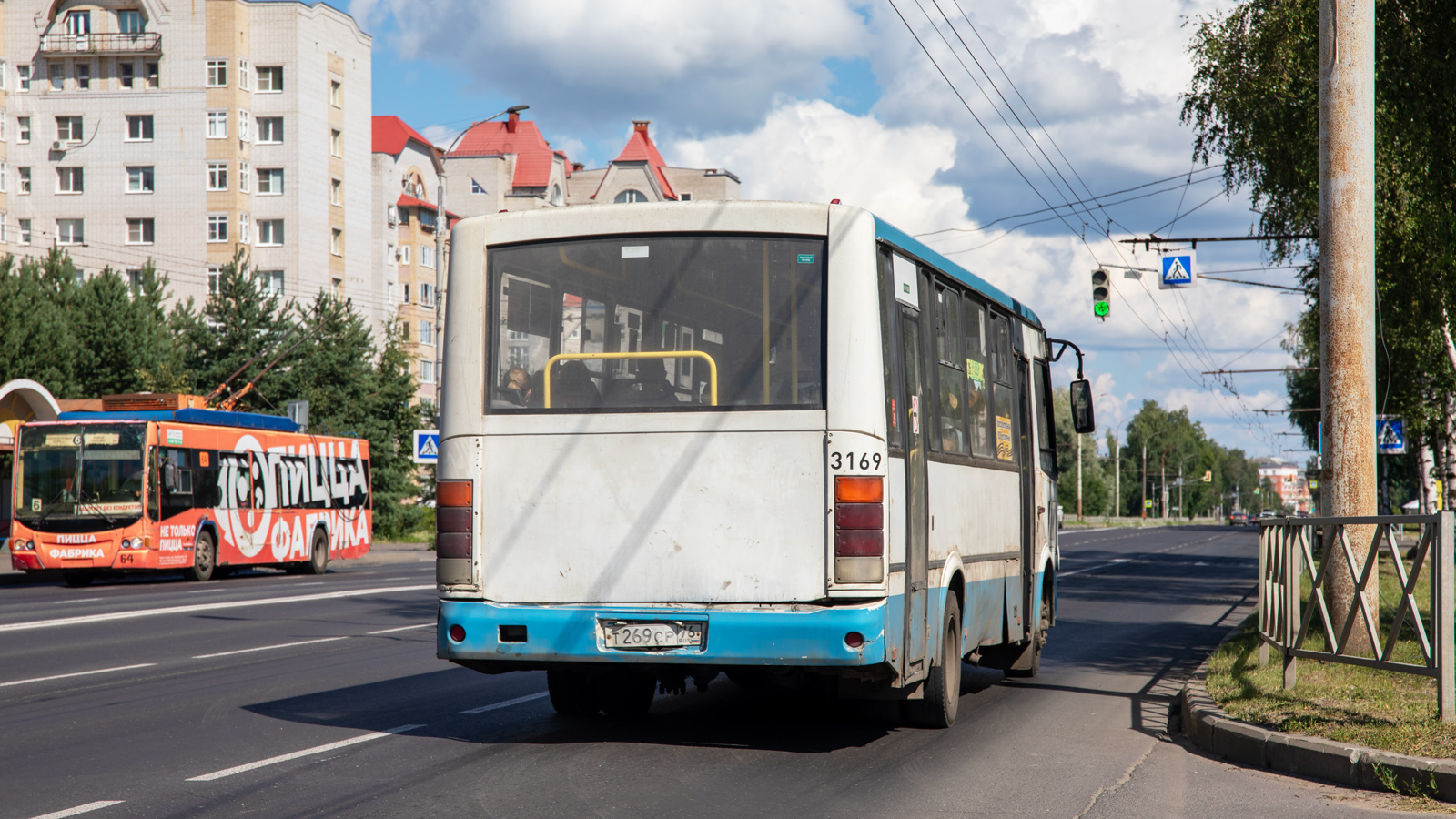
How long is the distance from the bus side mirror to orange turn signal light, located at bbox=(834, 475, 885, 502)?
19.1ft

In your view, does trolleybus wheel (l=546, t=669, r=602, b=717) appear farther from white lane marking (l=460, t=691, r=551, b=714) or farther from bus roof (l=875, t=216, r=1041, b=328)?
bus roof (l=875, t=216, r=1041, b=328)

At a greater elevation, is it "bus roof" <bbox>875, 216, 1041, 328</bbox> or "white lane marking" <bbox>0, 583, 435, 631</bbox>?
"bus roof" <bbox>875, 216, 1041, 328</bbox>

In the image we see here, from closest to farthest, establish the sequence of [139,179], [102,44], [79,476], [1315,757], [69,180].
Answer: [1315,757]
[79,476]
[102,44]
[139,179]
[69,180]

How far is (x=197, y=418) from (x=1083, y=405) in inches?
789

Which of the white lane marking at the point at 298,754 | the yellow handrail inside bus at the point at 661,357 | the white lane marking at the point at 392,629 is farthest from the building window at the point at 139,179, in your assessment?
the yellow handrail inside bus at the point at 661,357

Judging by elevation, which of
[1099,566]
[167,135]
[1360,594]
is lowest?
[1099,566]

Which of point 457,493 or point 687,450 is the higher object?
point 687,450

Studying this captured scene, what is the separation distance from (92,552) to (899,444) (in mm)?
21572

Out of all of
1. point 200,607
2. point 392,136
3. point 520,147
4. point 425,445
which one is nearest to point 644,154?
point 520,147

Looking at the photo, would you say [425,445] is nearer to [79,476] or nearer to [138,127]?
[79,476]

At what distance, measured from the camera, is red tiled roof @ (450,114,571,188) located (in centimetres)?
Result: 10069

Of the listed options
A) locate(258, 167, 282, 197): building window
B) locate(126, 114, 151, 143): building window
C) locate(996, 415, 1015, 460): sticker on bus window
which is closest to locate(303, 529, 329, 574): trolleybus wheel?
locate(996, 415, 1015, 460): sticker on bus window

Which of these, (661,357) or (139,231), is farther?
(139,231)

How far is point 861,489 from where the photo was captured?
7613 millimetres
